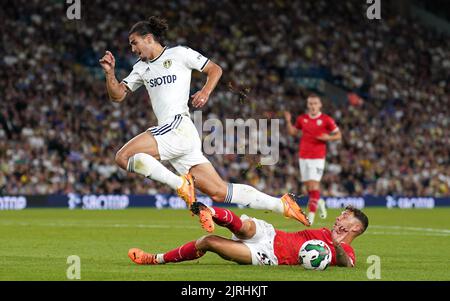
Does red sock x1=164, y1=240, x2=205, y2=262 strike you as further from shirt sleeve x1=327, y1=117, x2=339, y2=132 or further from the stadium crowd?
the stadium crowd

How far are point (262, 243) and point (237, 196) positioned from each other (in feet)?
4.68

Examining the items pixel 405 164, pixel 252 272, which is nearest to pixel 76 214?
pixel 405 164

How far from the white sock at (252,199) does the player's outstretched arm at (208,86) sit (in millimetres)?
1341

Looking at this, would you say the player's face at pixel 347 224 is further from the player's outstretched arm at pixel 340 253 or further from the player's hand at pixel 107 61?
the player's hand at pixel 107 61

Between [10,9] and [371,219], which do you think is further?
[10,9]

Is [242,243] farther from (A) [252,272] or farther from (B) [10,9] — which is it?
(B) [10,9]

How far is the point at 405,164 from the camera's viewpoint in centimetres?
3669

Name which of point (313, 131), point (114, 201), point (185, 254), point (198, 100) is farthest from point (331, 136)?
point (114, 201)

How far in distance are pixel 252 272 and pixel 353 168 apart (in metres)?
24.7

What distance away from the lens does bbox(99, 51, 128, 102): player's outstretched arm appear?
41.0 feet

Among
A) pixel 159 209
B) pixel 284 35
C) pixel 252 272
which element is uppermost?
pixel 284 35

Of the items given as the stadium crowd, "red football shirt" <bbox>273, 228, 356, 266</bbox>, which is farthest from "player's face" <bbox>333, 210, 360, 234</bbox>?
the stadium crowd
